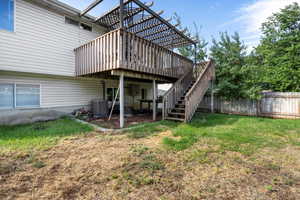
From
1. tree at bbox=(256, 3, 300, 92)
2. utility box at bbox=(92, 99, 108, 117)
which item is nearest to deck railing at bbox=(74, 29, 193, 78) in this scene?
utility box at bbox=(92, 99, 108, 117)

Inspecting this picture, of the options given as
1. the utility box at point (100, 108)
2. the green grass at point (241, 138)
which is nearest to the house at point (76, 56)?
the utility box at point (100, 108)

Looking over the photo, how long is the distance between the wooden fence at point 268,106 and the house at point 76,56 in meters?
2.73

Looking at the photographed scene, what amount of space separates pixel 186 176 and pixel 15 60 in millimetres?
7285

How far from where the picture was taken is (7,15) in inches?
210

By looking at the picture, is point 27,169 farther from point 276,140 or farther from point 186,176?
point 276,140

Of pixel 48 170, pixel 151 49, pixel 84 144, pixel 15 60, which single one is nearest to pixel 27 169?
pixel 48 170

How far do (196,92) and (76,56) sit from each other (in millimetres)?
6397

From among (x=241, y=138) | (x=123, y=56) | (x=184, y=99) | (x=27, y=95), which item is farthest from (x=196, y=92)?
(x=27, y=95)

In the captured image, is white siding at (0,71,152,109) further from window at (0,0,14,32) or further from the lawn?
the lawn

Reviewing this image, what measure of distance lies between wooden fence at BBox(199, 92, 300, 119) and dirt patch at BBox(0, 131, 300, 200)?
525 cm

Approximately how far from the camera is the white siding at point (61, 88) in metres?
5.98

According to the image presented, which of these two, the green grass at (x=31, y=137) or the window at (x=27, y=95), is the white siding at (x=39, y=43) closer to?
the window at (x=27, y=95)

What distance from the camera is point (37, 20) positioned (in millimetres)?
6027

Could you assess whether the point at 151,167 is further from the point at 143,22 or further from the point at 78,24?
the point at 78,24
